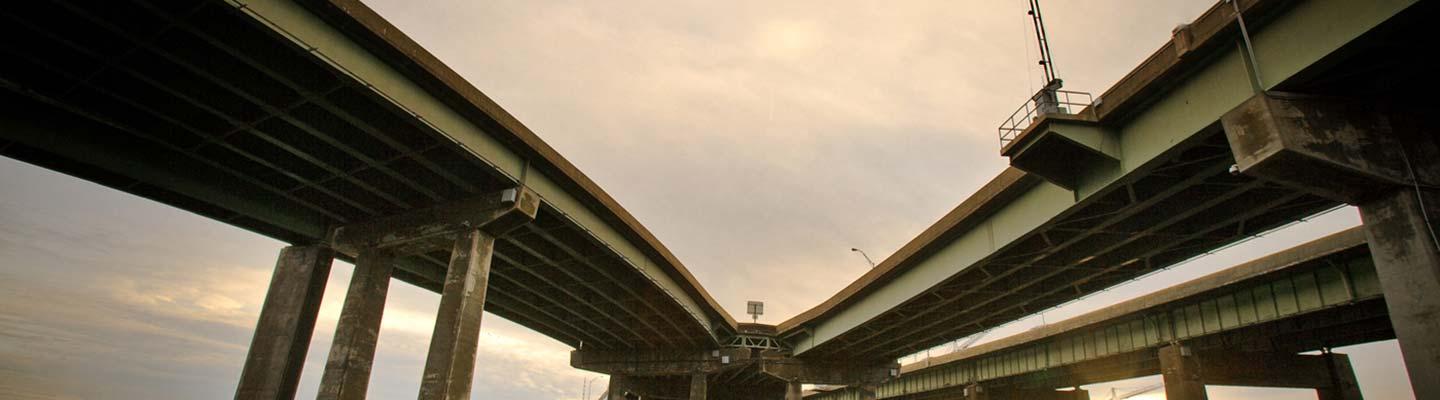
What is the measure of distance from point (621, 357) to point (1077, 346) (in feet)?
87.3

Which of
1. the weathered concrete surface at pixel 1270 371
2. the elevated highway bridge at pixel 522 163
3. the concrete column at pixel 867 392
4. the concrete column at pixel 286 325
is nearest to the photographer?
the elevated highway bridge at pixel 522 163

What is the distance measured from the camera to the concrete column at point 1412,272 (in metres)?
11.1

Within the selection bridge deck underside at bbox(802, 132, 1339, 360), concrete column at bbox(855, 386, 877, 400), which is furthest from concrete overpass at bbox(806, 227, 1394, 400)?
concrete column at bbox(855, 386, 877, 400)

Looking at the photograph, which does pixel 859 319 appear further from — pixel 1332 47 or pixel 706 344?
pixel 1332 47

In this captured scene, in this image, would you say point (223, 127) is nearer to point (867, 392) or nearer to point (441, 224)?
point (441, 224)

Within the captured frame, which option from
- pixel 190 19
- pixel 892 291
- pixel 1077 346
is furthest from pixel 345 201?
pixel 1077 346

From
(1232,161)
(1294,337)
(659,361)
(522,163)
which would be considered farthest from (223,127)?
(1294,337)

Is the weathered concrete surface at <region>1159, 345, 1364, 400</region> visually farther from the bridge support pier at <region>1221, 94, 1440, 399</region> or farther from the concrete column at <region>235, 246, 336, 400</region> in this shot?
the concrete column at <region>235, 246, 336, 400</region>

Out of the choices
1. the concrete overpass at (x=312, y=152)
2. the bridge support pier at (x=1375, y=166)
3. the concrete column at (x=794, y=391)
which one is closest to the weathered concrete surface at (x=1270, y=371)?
the bridge support pier at (x=1375, y=166)

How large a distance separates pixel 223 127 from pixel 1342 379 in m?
40.8

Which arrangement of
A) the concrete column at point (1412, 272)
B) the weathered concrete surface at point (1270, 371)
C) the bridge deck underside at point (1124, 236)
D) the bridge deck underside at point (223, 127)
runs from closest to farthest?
the concrete column at point (1412, 272)
the bridge deck underside at point (223, 127)
the bridge deck underside at point (1124, 236)
the weathered concrete surface at point (1270, 371)

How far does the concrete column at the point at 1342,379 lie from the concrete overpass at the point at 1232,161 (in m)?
12.1

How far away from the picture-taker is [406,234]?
899 inches

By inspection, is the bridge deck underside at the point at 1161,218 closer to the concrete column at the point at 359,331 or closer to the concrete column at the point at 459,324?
the concrete column at the point at 459,324
